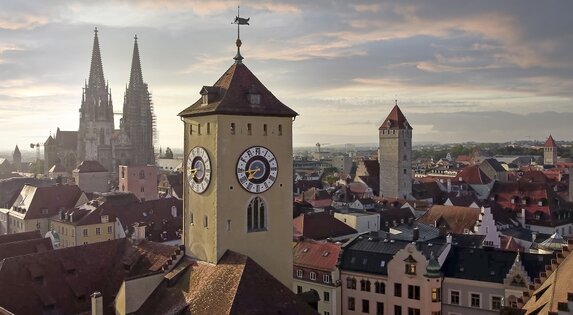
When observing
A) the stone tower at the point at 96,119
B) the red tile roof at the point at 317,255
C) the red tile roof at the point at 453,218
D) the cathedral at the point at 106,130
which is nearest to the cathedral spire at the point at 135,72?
the cathedral at the point at 106,130

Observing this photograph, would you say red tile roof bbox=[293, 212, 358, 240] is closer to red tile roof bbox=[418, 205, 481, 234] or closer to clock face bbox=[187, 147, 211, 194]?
red tile roof bbox=[418, 205, 481, 234]

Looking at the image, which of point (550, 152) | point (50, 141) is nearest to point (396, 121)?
point (50, 141)

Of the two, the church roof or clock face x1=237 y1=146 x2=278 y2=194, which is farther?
clock face x1=237 y1=146 x2=278 y2=194

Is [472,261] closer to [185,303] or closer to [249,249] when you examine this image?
[249,249]

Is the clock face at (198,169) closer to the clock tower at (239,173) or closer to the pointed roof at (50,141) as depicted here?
the clock tower at (239,173)

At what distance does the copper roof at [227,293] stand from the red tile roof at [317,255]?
23.1m

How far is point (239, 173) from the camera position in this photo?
27438 millimetres

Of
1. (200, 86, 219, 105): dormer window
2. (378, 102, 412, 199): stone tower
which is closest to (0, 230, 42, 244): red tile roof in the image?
(200, 86, 219, 105): dormer window

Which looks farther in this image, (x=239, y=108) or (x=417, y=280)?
(x=417, y=280)

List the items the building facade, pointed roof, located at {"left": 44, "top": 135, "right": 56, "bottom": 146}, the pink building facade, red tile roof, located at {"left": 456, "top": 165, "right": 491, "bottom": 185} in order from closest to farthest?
1. the building facade
2. the pink building facade
3. red tile roof, located at {"left": 456, "top": 165, "right": 491, "bottom": 185}
4. pointed roof, located at {"left": 44, "top": 135, "right": 56, "bottom": 146}

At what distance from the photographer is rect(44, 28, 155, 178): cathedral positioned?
528 feet

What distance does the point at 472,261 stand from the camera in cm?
4491

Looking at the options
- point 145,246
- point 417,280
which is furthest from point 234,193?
point 417,280

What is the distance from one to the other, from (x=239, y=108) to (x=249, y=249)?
647 cm
